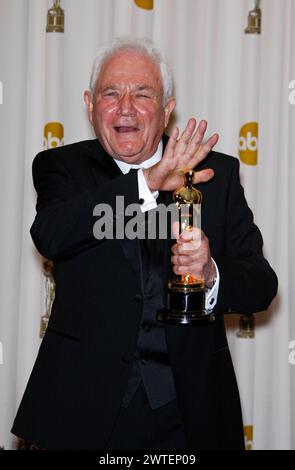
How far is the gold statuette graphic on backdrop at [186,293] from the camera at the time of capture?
1499mm

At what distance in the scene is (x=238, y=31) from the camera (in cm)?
250

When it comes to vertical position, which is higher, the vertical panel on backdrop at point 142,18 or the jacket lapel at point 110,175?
the vertical panel on backdrop at point 142,18

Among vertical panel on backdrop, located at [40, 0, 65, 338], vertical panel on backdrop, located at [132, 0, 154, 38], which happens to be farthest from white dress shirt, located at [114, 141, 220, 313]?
vertical panel on backdrop, located at [132, 0, 154, 38]

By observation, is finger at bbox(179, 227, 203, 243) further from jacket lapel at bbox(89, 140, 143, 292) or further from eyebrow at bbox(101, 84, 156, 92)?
eyebrow at bbox(101, 84, 156, 92)

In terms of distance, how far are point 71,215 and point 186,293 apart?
288 mm

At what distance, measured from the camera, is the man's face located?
1.71 meters

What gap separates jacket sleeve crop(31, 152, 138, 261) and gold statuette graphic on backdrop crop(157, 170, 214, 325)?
Answer: 0.35ft

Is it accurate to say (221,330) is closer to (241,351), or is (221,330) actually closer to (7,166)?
(241,351)

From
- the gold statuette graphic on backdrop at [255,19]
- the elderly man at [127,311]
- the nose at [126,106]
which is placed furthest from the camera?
the gold statuette graphic on backdrop at [255,19]

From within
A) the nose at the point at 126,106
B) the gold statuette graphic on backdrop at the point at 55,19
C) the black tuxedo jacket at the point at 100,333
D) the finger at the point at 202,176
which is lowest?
the black tuxedo jacket at the point at 100,333

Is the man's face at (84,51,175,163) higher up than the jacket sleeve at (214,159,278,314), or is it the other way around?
the man's face at (84,51,175,163)

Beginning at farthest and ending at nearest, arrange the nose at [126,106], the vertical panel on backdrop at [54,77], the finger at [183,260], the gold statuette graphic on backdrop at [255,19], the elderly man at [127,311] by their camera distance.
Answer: the gold statuette graphic on backdrop at [255,19]
the vertical panel on backdrop at [54,77]
the nose at [126,106]
the elderly man at [127,311]
the finger at [183,260]

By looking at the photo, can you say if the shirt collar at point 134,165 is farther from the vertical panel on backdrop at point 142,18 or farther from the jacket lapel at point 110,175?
the vertical panel on backdrop at point 142,18

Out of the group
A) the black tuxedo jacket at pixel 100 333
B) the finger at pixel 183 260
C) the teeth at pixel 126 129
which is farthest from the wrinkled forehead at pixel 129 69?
the finger at pixel 183 260
